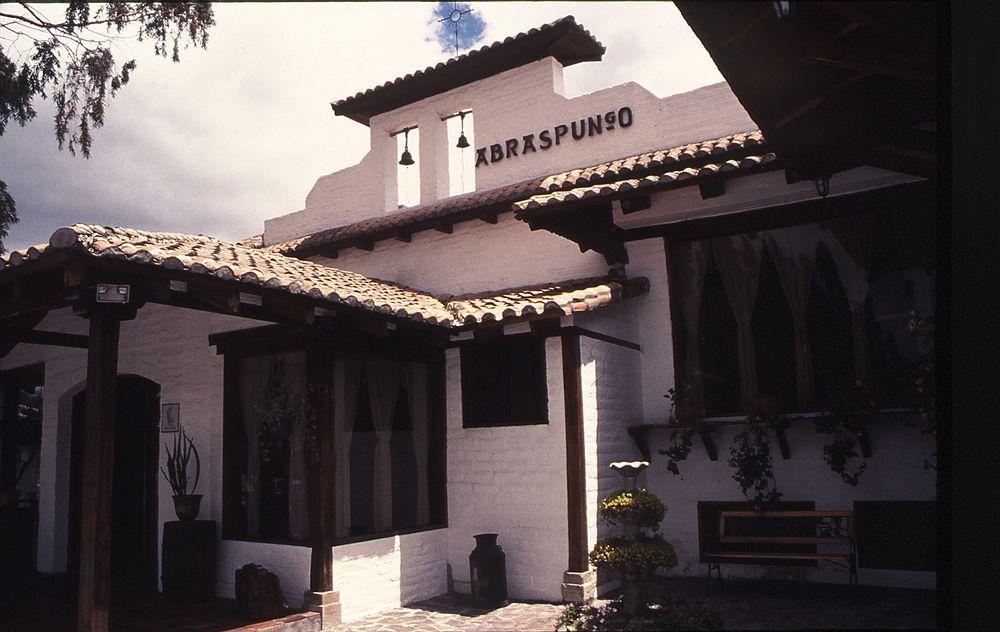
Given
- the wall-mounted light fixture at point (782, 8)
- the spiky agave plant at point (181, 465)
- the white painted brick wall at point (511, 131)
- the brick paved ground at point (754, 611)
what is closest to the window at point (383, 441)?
the brick paved ground at point (754, 611)

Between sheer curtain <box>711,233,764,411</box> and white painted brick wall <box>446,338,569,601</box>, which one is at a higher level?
sheer curtain <box>711,233,764,411</box>

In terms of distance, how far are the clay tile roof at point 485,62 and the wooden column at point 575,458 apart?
500 centimetres

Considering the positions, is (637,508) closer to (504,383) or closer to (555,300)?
(555,300)

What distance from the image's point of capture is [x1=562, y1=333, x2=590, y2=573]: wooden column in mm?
7027

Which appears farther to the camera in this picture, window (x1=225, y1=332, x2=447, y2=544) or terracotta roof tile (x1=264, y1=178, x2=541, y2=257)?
terracotta roof tile (x1=264, y1=178, x2=541, y2=257)

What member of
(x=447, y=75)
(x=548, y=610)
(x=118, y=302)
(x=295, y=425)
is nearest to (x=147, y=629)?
(x=295, y=425)

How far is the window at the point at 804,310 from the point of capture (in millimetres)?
7055

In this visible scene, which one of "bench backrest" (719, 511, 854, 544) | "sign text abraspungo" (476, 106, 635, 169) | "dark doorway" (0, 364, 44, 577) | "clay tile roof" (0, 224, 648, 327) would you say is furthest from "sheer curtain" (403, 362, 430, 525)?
"dark doorway" (0, 364, 44, 577)

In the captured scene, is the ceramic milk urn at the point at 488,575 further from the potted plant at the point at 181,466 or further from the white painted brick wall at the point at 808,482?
the potted plant at the point at 181,466

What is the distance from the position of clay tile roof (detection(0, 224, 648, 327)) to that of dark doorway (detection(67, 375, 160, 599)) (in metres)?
2.67

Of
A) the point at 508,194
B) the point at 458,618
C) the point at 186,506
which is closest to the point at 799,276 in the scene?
the point at 508,194

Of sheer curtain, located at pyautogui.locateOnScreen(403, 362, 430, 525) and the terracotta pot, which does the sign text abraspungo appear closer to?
sheer curtain, located at pyautogui.locateOnScreen(403, 362, 430, 525)

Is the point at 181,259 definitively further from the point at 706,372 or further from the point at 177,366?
the point at 706,372

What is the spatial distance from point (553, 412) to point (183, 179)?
14.3 ft
